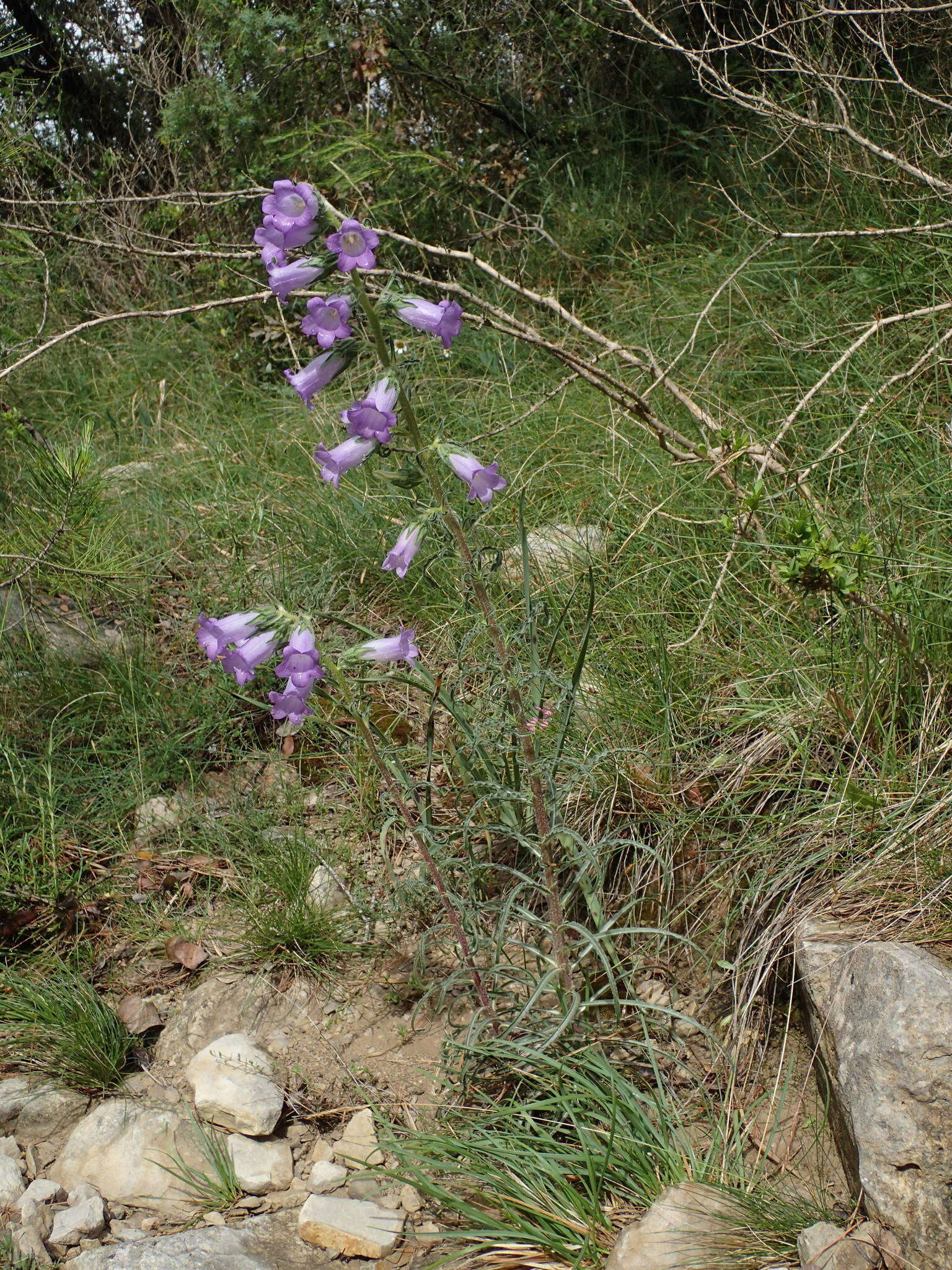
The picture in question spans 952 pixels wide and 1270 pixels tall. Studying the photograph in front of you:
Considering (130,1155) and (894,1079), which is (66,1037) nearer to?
(130,1155)

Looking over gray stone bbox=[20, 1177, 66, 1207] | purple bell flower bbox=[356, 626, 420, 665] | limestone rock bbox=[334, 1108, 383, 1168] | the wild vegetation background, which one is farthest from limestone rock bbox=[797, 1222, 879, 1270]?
gray stone bbox=[20, 1177, 66, 1207]

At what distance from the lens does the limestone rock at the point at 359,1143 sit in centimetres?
207

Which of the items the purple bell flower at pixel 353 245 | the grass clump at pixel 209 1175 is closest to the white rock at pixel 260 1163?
the grass clump at pixel 209 1175

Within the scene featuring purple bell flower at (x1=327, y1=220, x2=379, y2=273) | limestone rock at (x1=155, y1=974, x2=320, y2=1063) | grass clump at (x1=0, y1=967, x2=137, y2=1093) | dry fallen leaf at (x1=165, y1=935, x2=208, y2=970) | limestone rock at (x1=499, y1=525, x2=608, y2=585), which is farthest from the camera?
limestone rock at (x1=499, y1=525, x2=608, y2=585)

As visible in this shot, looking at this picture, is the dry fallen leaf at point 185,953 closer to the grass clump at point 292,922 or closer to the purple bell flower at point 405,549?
the grass clump at point 292,922

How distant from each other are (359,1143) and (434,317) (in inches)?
65.1

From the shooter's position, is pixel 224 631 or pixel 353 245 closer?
pixel 353 245

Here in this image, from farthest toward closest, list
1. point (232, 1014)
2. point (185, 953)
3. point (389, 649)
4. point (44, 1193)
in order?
point (185, 953) → point (232, 1014) → point (44, 1193) → point (389, 649)

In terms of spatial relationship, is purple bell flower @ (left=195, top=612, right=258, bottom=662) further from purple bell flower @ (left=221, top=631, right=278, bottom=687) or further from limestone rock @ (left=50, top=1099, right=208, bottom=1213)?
limestone rock @ (left=50, top=1099, right=208, bottom=1213)

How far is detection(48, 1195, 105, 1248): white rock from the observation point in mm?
1932

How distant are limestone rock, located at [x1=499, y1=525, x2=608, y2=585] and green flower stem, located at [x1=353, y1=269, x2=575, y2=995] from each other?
3.54 feet

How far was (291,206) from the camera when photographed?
5.26 feet

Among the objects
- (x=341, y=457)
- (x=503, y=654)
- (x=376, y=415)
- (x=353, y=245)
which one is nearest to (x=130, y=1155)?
(x=503, y=654)

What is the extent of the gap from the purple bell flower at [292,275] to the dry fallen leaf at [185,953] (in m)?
1.62
